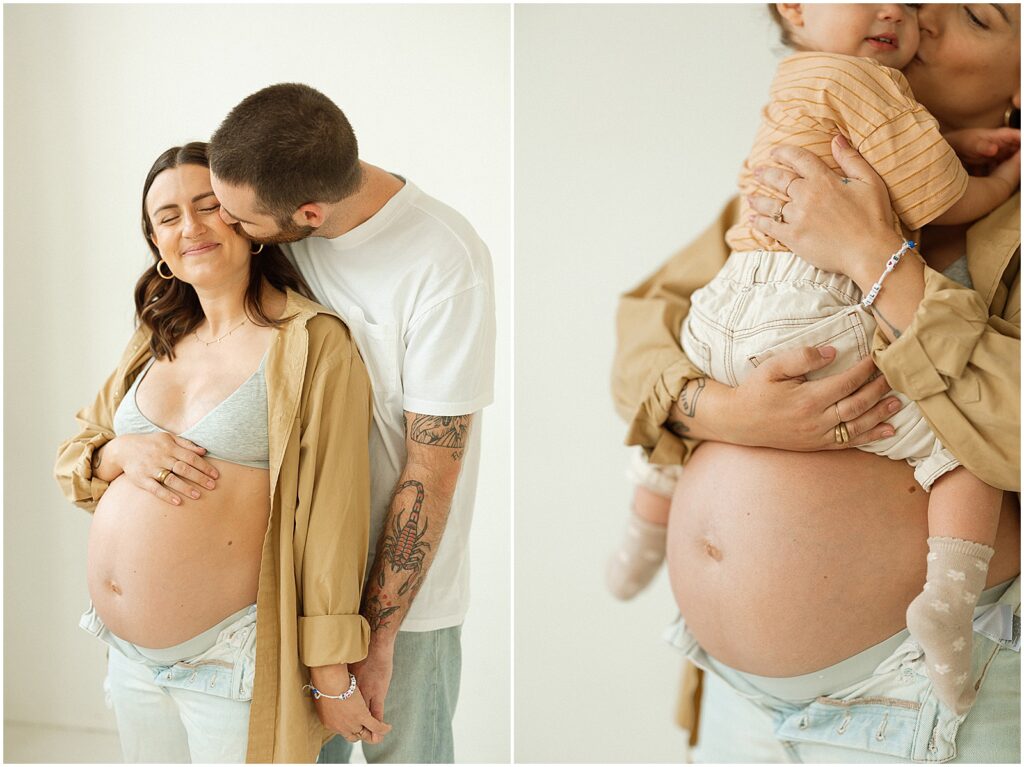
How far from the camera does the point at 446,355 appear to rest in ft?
4.66

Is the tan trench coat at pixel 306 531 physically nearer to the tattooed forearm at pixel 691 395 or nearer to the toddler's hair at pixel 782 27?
the tattooed forearm at pixel 691 395

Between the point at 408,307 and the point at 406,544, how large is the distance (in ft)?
1.28

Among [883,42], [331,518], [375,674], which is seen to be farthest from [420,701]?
[883,42]

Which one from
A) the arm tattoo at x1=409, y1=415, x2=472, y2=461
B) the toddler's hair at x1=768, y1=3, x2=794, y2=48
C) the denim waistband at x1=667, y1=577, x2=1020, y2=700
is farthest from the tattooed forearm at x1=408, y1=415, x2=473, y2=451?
Result: the toddler's hair at x1=768, y1=3, x2=794, y2=48

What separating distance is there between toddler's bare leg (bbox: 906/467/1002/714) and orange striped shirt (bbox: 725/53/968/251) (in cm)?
40

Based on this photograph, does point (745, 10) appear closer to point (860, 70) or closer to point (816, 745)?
point (860, 70)

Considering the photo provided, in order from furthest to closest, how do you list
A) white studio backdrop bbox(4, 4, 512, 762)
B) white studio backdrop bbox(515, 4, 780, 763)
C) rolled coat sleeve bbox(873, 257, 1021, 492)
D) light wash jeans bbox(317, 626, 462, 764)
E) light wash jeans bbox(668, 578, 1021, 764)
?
1. white studio backdrop bbox(515, 4, 780, 763)
2. white studio backdrop bbox(4, 4, 512, 762)
3. light wash jeans bbox(317, 626, 462, 764)
4. light wash jeans bbox(668, 578, 1021, 764)
5. rolled coat sleeve bbox(873, 257, 1021, 492)

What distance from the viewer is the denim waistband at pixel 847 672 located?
1315 mm

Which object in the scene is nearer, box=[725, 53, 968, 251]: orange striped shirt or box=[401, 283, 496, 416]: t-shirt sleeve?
box=[725, 53, 968, 251]: orange striped shirt

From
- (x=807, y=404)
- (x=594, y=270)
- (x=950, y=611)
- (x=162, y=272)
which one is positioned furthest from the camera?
(x=594, y=270)

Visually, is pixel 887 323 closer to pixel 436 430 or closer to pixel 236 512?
pixel 436 430

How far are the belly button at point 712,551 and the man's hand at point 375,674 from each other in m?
0.54

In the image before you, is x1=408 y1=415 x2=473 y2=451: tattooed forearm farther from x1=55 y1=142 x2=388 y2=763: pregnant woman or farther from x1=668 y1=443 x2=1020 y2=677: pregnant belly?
x1=668 y1=443 x2=1020 y2=677: pregnant belly

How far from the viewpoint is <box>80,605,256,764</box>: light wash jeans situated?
141 centimetres
